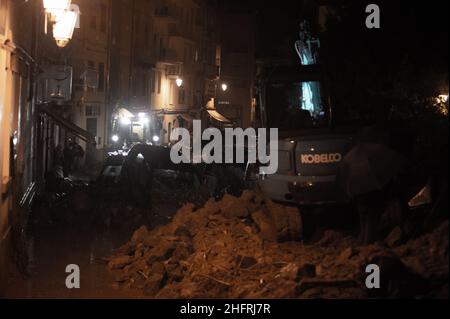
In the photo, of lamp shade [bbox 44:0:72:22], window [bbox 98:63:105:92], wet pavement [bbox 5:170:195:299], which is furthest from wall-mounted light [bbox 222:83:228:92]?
lamp shade [bbox 44:0:72:22]

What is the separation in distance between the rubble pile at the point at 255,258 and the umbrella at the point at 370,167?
1.00 metres

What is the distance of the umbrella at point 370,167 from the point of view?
10109 mm

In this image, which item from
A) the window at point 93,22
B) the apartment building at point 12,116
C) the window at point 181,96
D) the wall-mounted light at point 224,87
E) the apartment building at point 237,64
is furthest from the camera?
the apartment building at point 237,64

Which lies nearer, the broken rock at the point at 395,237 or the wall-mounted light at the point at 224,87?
the broken rock at the point at 395,237

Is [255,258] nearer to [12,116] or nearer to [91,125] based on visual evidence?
[12,116]

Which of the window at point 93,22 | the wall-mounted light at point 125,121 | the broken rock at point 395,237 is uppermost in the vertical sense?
the window at point 93,22

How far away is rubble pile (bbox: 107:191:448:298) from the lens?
8539 mm

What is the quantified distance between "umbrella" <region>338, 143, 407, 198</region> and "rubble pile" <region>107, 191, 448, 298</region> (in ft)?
3.29

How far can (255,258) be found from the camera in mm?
10766

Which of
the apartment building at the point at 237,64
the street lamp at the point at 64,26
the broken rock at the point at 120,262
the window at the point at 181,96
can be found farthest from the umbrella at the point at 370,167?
the apartment building at the point at 237,64

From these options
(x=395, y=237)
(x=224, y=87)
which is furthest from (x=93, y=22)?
(x=395, y=237)

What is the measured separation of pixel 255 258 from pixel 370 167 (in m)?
2.51

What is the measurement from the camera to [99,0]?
3353 cm

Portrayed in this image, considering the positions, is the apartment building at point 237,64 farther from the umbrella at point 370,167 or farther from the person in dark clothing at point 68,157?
the umbrella at point 370,167
